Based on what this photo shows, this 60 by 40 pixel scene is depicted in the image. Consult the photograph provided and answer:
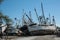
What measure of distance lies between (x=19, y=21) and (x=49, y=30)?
39.0 meters

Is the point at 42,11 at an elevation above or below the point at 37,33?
above

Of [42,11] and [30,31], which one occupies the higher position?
[42,11]

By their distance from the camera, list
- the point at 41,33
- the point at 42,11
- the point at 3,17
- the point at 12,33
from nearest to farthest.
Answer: the point at 3,17
the point at 41,33
the point at 12,33
the point at 42,11

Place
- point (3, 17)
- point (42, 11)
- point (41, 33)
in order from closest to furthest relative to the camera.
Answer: point (3, 17)
point (41, 33)
point (42, 11)

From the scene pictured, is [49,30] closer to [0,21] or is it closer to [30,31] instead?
[30,31]

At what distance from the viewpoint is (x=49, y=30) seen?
23.7 m

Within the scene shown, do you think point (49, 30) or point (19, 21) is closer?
point (49, 30)

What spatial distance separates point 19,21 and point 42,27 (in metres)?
38.8

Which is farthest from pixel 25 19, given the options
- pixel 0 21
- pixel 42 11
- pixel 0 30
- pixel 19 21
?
pixel 0 21

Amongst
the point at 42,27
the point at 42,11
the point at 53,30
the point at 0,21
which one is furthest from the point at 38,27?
the point at 42,11

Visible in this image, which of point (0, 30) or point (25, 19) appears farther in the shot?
point (25, 19)

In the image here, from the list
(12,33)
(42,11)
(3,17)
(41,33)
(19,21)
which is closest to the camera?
(3,17)

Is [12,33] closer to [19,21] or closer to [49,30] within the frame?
[49,30]

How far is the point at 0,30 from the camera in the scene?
83.7ft
